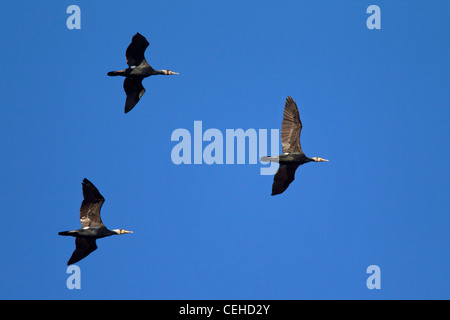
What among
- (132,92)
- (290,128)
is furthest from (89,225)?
(290,128)

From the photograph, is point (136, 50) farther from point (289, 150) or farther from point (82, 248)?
point (82, 248)

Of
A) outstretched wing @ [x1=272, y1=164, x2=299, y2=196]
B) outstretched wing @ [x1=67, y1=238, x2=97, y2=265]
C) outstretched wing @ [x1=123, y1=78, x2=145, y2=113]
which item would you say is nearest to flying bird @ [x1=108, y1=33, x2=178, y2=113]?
outstretched wing @ [x1=123, y1=78, x2=145, y2=113]

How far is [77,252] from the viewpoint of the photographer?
47875 millimetres

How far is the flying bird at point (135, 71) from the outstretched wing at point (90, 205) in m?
7.30

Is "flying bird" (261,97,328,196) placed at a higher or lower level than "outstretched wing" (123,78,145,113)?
lower

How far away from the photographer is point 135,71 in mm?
50250

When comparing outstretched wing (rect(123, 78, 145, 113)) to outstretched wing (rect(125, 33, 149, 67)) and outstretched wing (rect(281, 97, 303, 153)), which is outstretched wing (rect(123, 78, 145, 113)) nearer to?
outstretched wing (rect(125, 33, 149, 67))

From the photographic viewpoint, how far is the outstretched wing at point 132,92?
51.4 meters

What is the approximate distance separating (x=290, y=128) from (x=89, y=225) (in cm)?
1271

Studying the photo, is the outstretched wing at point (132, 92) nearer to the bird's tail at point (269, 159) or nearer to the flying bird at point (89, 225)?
the flying bird at point (89, 225)

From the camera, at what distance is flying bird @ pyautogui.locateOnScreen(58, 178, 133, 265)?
46.1 m

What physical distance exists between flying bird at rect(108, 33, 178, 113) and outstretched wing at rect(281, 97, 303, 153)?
831cm
